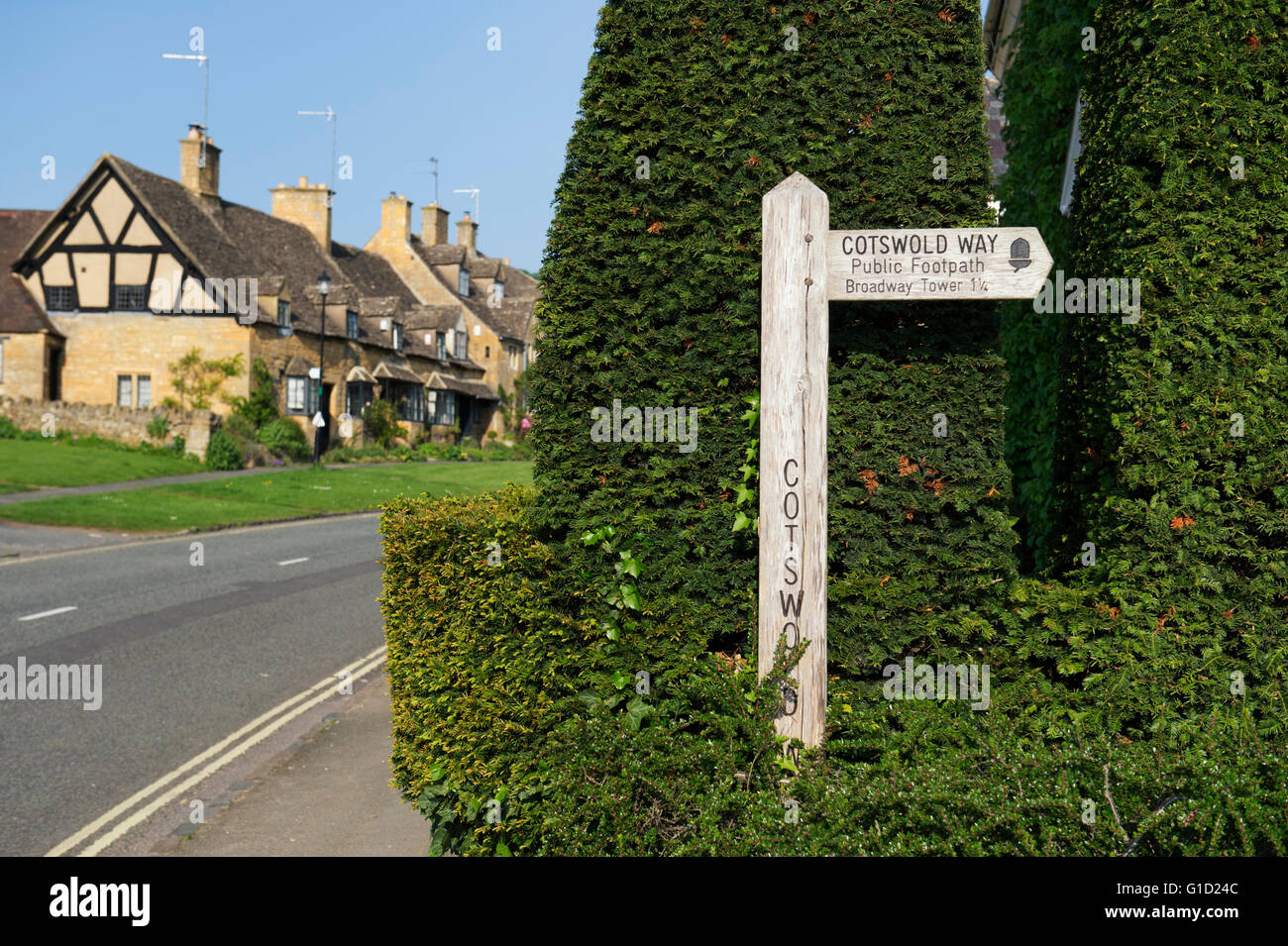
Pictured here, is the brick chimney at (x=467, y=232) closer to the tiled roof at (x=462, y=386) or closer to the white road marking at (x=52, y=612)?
the tiled roof at (x=462, y=386)

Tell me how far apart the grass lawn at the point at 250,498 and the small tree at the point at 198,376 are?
6.34 metres

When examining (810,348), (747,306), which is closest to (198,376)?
(747,306)

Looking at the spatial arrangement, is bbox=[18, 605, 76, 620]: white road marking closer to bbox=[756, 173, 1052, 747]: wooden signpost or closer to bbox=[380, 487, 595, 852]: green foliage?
bbox=[380, 487, 595, 852]: green foliage

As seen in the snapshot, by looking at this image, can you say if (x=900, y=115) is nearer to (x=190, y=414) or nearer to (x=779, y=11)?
(x=779, y=11)

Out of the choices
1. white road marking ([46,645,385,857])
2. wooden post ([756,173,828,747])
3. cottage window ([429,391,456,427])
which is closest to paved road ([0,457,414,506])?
cottage window ([429,391,456,427])

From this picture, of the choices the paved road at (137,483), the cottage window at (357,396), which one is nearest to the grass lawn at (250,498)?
the paved road at (137,483)

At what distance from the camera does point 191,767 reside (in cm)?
781

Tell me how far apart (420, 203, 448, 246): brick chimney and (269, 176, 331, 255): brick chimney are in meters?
14.6

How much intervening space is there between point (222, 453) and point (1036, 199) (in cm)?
3360

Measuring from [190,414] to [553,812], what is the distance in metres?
37.3

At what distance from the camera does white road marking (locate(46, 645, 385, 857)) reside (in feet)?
21.0

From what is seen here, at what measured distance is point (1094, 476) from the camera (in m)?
5.16

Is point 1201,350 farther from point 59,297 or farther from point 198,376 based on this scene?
point 59,297
